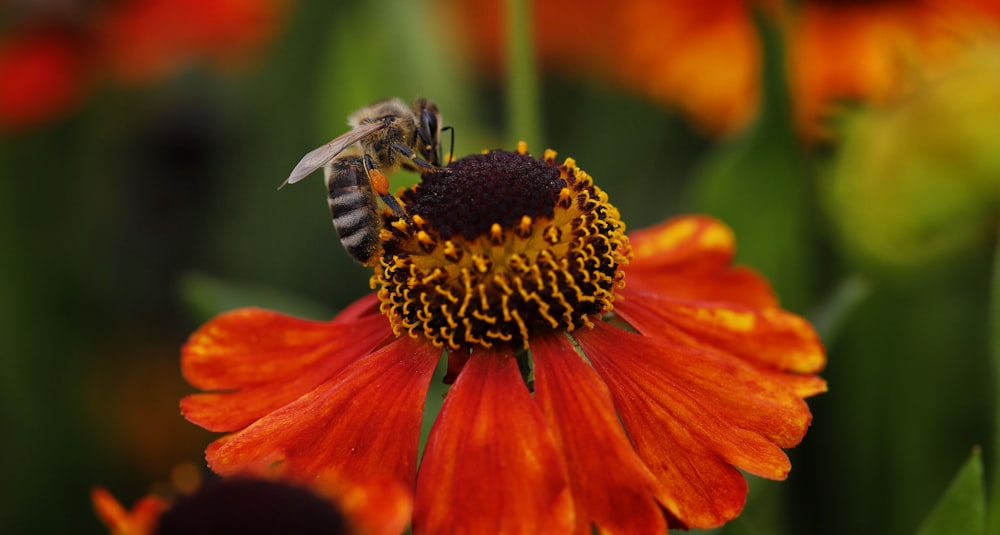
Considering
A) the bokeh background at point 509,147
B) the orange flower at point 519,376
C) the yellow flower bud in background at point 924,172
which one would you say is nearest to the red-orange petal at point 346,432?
the orange flower at point 519,376

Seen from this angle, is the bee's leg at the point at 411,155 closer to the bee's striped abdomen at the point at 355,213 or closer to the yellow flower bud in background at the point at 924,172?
the bee's striped abdomen at the point at 355,213

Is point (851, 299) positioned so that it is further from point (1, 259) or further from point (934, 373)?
point (1, 259)

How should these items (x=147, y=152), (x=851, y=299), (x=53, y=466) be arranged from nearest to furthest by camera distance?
(x=851, y=299) < (x=53, y=466) < (x=147, y=152)

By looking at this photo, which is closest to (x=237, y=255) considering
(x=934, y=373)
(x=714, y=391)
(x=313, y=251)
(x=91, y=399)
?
(x=313, y=251)

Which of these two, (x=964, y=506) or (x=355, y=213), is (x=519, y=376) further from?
(x=964, y=506)

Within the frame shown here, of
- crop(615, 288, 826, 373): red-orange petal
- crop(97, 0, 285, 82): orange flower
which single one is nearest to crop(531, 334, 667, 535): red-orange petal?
crop(615, 288, 826, 373): red-orange petal

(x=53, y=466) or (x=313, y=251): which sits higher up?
(x=313, y=251)

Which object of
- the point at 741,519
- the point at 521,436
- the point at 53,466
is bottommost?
the point at 53,466
